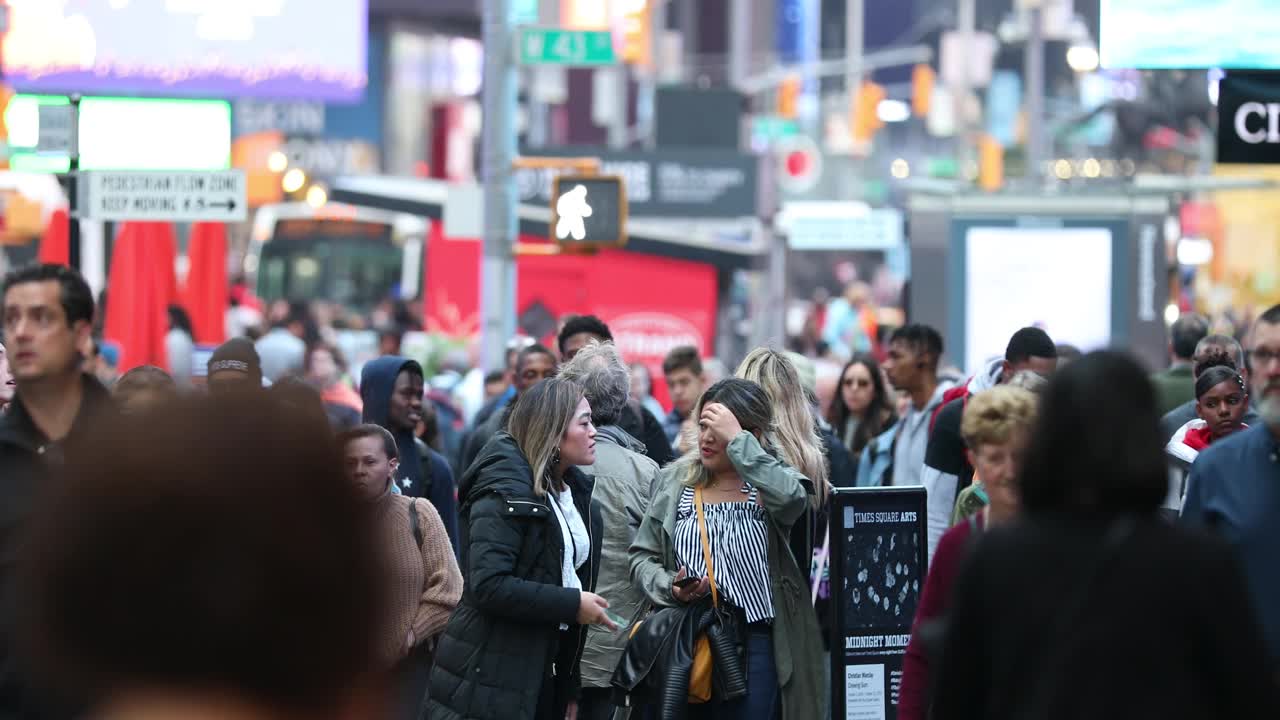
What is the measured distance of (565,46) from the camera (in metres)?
14.3

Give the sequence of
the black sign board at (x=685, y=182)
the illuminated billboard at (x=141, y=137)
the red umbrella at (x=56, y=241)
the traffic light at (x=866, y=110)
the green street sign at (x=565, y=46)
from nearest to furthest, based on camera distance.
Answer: the illuminated billboard at (x=141, y=137) < the green street sign at (x=565, y=46) < the red umbrella at (x=56, y=241) < the black sign board at (x=685, y=182) < the traffic light at (x=866, y=110)

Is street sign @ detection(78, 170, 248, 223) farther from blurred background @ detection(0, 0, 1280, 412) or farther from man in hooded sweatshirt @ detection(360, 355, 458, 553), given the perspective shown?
man in hooded sweatshirt @ detection(360, 355, 458, 553)

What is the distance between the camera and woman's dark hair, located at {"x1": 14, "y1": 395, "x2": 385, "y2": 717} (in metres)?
1.53

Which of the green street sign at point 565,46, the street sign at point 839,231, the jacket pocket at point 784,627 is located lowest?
the jacket pocket at point 784,627

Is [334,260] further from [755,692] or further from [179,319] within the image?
[755,692]

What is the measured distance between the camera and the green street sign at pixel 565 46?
1403 cm

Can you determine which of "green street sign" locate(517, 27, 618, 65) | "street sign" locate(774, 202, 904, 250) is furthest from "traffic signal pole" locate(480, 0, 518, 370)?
"street sign" locate(774, 202, 904, 250)

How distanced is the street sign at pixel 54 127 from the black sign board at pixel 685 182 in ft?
31.6

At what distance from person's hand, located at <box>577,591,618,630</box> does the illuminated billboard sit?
616 cm

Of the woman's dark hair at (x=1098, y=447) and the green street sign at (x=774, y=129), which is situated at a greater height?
the green street sign at (x=774, y=129)

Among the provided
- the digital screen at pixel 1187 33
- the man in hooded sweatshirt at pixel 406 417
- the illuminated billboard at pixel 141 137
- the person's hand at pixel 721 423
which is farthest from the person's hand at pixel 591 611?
the illuminated billboard at pixel 141 137

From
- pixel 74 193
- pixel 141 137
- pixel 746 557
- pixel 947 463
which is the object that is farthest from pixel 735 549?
pixel 141 137

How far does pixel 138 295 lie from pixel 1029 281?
842cm

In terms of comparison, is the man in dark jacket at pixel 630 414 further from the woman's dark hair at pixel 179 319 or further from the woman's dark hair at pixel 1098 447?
the woman's dark hair at pixel 179 319
